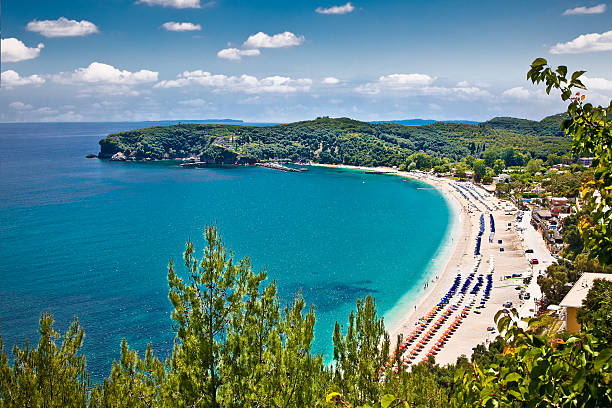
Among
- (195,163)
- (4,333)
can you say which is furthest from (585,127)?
(195,163)

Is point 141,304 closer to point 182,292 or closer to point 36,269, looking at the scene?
point 36,269

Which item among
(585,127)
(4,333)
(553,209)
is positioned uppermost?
(585,127)

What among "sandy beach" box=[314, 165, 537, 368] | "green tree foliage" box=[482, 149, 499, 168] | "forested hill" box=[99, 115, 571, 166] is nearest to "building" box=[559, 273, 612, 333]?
"sandy beach" box=[314, 165, 537, 368]

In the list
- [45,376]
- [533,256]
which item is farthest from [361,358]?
[533,256]

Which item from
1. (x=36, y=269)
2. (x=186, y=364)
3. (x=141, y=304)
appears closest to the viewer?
(x=186, y=364)

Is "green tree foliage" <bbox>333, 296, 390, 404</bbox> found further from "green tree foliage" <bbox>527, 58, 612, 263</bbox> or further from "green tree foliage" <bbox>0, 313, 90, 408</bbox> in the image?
"green tree foliage" <bbox>527, 58, 612, 263</bbox>

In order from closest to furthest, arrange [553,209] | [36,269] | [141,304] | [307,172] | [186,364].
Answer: [186,364], [141,304], [36,269], [553,209], [307,172]

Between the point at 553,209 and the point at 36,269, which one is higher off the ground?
the point at 553,209
